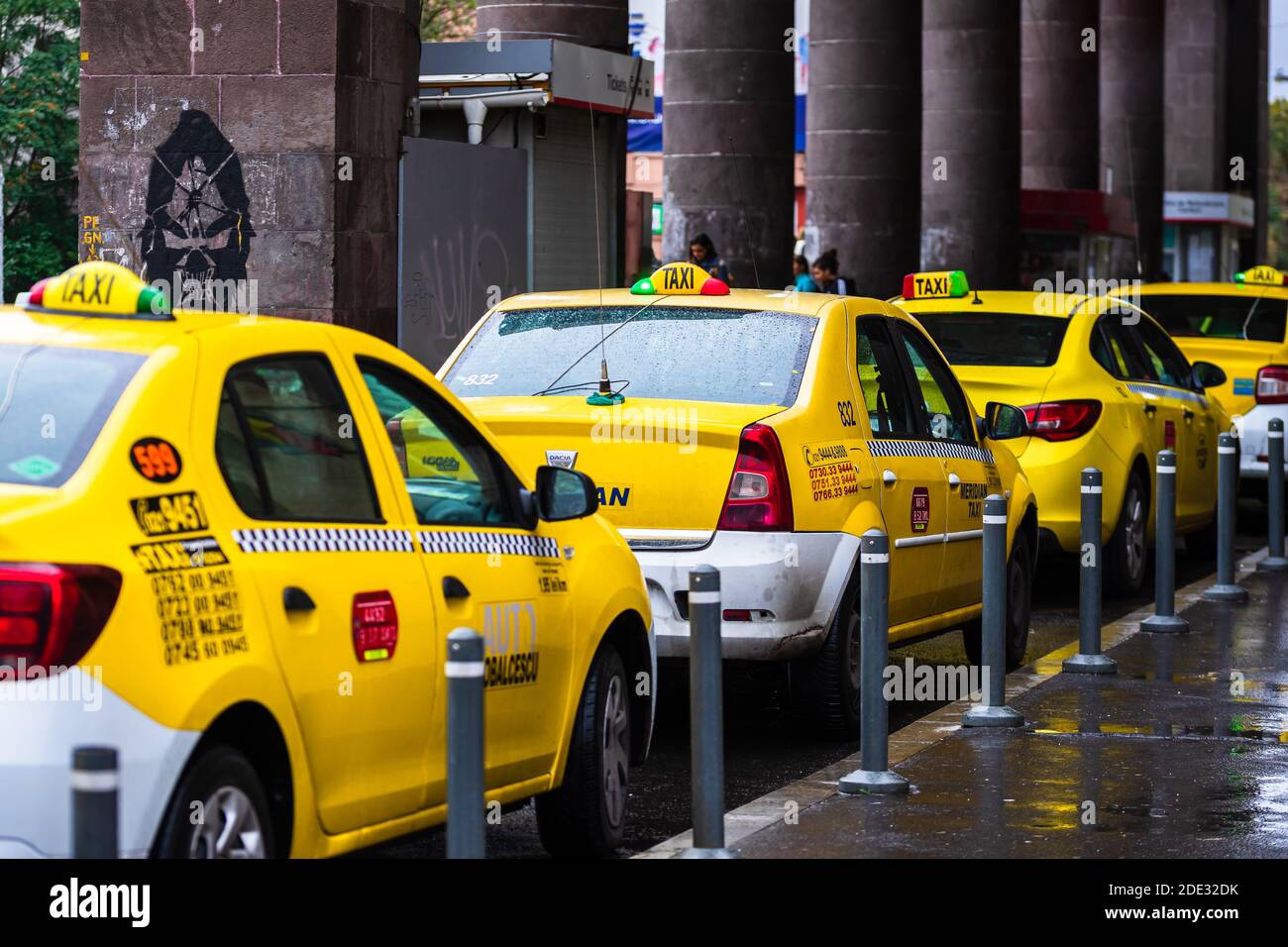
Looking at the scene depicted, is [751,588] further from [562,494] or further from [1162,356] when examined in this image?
[1162,356]

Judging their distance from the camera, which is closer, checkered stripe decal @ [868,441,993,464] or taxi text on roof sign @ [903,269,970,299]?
checkered stripe decal @ [868,441,993,464]

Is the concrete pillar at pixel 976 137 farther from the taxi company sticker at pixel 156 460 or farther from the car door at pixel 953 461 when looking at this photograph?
the taxi company sticker at pixel 156 460

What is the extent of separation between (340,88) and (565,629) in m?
7.15

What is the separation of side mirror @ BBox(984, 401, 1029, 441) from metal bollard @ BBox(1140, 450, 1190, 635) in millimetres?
1307

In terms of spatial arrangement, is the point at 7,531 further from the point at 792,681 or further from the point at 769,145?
the point at 769,145

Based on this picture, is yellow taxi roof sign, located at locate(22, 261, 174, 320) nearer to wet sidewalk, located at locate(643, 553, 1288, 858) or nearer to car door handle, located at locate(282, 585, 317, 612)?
car door handle, located at locate(282, 585, 317, 612)

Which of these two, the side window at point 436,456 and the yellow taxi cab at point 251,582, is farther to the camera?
the side window at point 436,456

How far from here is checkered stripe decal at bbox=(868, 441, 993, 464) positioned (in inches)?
367

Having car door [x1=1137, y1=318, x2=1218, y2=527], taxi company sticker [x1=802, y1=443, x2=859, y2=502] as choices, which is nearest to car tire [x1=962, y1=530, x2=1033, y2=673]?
taxi company sticker [x1=802, y1=443, x2=859, y2=502]

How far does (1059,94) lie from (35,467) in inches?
1474

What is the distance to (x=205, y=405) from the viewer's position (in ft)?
16.6

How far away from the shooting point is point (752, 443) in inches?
329

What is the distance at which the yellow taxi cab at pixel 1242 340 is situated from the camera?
17.7m

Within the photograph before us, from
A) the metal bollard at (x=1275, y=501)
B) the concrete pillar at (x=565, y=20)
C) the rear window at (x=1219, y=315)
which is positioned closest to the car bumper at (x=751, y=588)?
the metal bollard at (x=1275, y=501)
